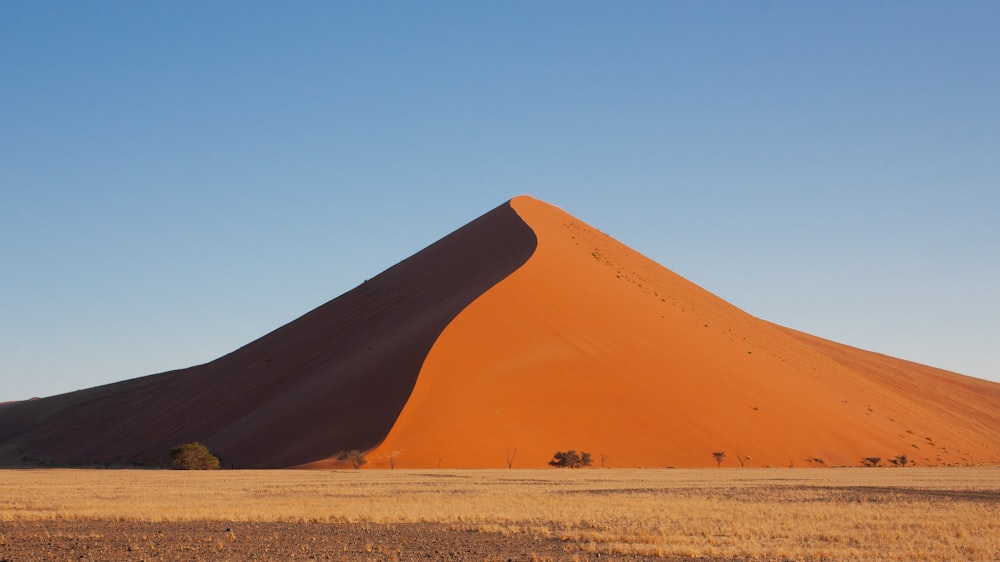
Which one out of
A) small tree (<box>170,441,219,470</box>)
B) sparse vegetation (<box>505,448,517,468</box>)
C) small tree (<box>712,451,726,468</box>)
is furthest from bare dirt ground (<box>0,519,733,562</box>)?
small tree (<box>712,451,726,468</box>)

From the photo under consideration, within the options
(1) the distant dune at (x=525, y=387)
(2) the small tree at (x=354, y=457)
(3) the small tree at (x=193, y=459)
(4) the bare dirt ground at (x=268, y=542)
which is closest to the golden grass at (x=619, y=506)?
(4) the bare dirt ground at (x=268, y=542)

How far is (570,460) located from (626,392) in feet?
21.8

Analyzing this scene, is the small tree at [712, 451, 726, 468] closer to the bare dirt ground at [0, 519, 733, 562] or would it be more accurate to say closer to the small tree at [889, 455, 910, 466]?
the small tree at [889, 455, 910, 466]

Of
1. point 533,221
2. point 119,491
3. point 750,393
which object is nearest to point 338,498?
point 119,491

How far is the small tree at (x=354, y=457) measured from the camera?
36.3 meters

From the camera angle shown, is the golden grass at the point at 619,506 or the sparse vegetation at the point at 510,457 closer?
the golden grass at the point at 619,506

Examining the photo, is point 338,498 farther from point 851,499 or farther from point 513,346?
point 513,346

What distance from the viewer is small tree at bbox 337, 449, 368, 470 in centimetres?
3628

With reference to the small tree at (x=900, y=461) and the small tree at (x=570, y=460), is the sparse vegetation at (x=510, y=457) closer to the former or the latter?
the small tree at (x=570, y=460)

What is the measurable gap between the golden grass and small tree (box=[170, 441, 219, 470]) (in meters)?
5.45

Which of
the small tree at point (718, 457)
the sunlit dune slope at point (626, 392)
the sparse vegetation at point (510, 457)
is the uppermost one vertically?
the sunlit dune slope at point (626, 392)

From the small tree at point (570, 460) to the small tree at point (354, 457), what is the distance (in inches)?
274

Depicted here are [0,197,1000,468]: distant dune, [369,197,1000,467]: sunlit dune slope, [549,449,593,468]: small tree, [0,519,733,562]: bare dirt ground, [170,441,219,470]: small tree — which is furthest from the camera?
[0,197,1000,468]: distant dune

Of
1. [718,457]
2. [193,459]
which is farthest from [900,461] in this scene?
[193,459]
